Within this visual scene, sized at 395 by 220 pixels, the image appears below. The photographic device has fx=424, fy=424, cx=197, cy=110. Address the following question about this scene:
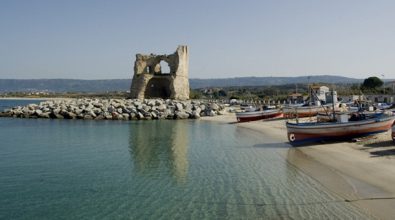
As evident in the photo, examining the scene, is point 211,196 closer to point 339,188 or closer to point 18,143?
point 339,188

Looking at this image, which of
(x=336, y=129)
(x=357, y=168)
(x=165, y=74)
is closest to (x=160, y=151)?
(x=336, y=129)

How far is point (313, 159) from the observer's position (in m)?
15.3

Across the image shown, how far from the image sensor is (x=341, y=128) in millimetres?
18016

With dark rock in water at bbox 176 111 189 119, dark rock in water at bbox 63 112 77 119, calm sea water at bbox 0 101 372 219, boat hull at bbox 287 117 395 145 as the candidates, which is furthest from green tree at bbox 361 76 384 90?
calm sea water at bbox 0 101 372 219

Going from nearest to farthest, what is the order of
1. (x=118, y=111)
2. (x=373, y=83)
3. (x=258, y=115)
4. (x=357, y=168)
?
(x=357, y=168), (x=258, y=115), (x=118, y=111), (x=373, y=83)

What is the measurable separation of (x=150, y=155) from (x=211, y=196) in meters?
6.48

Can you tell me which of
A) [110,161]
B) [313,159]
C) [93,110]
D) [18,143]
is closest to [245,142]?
[313,159]

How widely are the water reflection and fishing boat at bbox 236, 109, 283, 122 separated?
719 centimetres

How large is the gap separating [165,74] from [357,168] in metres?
36.2

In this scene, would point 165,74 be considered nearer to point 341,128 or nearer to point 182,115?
point 182,115

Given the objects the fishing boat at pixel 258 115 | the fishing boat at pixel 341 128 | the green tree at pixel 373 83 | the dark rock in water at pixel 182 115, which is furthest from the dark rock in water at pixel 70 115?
the green tree at pixel 373 83

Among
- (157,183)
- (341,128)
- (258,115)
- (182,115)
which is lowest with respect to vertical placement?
(157,183)

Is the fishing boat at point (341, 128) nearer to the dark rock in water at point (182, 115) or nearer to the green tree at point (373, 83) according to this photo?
the dark rock in water at point (182, 115)

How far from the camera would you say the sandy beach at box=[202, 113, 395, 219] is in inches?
384
